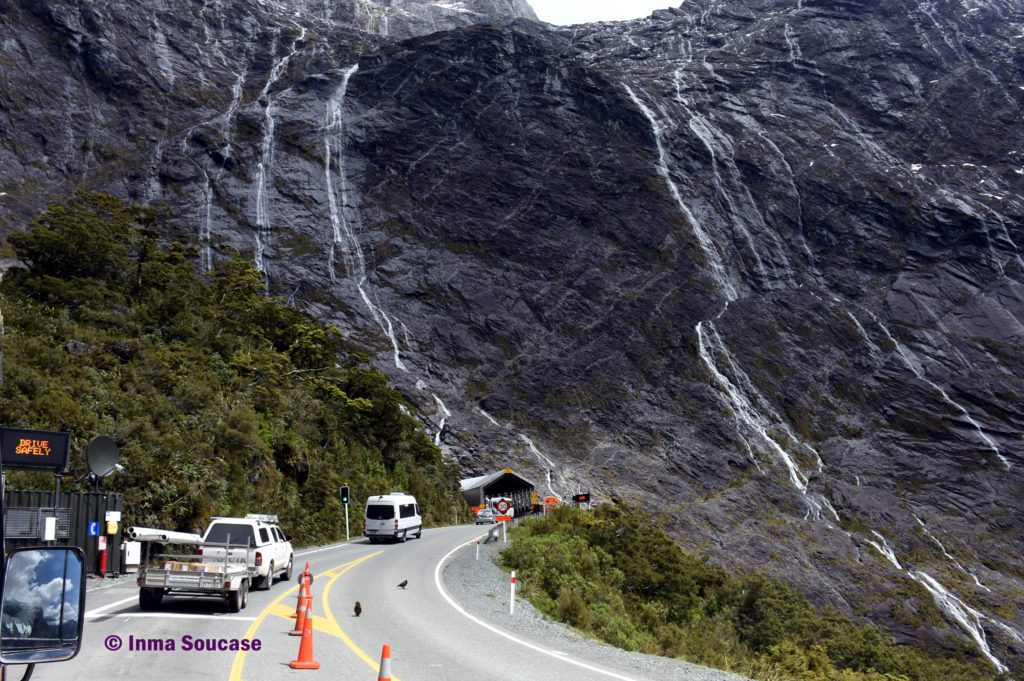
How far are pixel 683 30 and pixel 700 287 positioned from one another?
6176 cm

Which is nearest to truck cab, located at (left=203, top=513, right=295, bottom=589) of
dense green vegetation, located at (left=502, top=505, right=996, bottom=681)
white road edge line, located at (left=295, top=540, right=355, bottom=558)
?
dense green vegetation, located at (left=502, top=505, right=996, bottom=681)

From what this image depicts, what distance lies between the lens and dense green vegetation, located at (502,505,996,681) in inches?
739

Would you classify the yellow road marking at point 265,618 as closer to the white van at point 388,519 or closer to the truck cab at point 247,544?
the truck cab at point 247,544

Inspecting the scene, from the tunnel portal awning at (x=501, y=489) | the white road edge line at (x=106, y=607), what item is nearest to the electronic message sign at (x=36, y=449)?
the white road edge line at (x=106, y=607)

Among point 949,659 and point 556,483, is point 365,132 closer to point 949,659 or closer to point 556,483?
point 556,483

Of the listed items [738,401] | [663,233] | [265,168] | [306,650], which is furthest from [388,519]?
[265,168]

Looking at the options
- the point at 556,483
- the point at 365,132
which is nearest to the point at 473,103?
the point at 365,132

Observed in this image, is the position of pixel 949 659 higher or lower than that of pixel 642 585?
lower

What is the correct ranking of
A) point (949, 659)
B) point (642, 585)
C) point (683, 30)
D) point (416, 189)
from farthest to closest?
1. point (683, 30)
2. point (416, 189)
3. point (949, 659)
4. point (642, 585)

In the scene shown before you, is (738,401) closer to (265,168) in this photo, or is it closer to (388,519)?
(388,519)

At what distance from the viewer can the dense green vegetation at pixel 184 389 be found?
21875mm

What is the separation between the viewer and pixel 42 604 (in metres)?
3.52

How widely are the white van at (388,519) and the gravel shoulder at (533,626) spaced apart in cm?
844

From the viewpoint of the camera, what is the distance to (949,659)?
3812 cm
